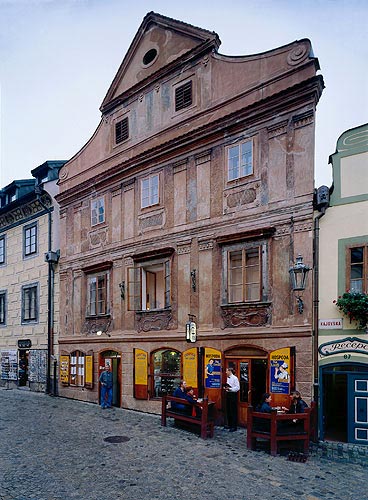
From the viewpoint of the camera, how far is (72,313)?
62.5ft

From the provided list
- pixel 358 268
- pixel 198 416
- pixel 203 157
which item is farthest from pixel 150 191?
pixel 198 416

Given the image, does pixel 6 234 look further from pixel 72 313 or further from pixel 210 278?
pixel 210 278

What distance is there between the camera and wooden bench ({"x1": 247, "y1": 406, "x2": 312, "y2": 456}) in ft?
33.0

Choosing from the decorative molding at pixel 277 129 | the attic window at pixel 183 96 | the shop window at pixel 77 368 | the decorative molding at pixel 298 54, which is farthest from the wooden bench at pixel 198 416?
the attic window at pixel 183 96

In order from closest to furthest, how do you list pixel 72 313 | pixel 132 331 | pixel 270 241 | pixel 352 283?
1. pixel 352 283
2. pixel 270 241
3. pixel 132 331
4. pixel 72 313

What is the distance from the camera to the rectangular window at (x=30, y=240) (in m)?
21.9

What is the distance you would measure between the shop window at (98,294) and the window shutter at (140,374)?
99.2 inches

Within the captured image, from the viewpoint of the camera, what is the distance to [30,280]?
2194 centimetres

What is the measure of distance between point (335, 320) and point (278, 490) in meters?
4.81

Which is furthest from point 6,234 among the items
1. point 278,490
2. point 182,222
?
point 278,490

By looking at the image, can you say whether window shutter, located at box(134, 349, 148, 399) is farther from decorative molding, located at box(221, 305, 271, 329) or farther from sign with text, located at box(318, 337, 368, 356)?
sign with text, located at box(318, 337, 368, 356)

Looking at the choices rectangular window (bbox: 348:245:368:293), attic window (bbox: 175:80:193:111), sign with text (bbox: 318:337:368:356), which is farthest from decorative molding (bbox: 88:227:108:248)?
rectangular window (bbox: 348:245:368:293)

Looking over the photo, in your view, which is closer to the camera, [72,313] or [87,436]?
[87,436]

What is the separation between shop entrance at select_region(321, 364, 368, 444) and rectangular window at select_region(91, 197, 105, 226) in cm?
1075
